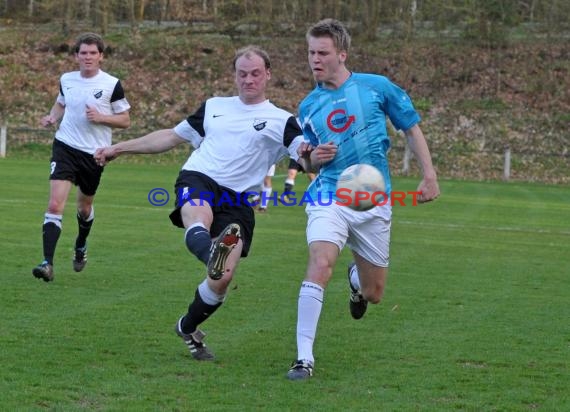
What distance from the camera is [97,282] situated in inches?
368

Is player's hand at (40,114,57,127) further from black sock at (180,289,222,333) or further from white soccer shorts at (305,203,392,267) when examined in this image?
white soccer shorts at (305,203,392,267)

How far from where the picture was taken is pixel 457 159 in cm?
3394

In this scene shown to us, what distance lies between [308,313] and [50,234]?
4329 mm

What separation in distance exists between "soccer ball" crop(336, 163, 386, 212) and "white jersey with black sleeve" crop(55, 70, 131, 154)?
13.7 ft

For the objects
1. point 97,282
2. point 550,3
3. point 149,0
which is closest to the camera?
point 97,282

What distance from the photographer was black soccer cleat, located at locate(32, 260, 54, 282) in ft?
29.8

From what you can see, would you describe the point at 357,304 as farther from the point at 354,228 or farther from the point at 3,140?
the point at 3,140

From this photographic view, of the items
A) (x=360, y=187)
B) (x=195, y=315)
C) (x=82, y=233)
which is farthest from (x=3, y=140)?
(x=360, y=187)

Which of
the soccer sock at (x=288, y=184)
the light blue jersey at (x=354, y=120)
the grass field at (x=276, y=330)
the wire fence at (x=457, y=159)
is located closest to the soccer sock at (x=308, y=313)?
the grass field at (x=276, y=330)

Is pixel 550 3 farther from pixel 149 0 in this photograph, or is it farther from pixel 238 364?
pixel 238 364

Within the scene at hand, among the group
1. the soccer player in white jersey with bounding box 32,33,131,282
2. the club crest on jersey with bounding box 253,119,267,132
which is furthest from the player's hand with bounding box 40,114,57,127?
the club crest on jersey with bounding box 253,119,267,132

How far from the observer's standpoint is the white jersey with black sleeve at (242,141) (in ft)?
22.0

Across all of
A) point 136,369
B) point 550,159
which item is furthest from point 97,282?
point 550,159

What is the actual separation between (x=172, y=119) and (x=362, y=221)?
104ft
